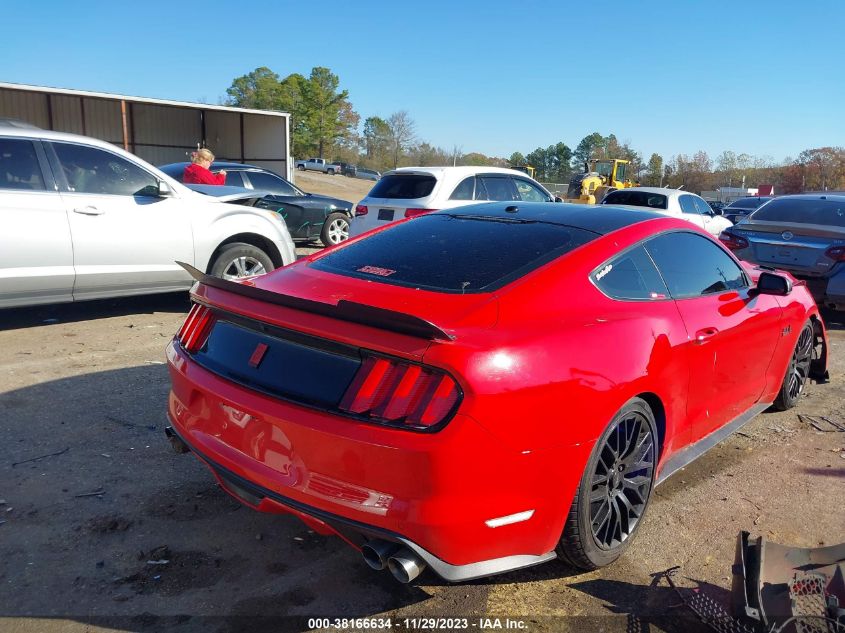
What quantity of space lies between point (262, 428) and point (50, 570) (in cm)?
114

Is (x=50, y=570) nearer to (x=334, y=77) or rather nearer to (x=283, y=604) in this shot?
(x=283, y=604)

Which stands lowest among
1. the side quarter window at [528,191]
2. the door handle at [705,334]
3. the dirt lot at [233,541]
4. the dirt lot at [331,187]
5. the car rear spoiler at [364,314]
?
the dirt lot at [331,187]

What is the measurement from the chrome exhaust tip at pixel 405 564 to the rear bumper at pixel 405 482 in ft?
0.11

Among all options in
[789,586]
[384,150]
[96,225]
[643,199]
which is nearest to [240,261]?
[96,225]

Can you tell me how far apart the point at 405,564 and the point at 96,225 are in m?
5.19

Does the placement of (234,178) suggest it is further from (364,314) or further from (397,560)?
(397,560)

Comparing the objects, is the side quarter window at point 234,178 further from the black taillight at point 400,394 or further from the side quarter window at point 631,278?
the black taillight at point 400,394

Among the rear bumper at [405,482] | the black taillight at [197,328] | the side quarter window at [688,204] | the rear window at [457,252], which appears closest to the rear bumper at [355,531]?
the rear bumper at [405,482]

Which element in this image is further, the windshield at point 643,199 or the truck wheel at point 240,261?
the windshield at point 643,199

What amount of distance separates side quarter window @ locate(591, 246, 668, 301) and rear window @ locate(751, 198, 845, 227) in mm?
6098

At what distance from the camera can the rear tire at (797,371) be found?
4.83 m

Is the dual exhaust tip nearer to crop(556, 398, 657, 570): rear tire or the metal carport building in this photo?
crop(556, 398, 657, 570): rear tire

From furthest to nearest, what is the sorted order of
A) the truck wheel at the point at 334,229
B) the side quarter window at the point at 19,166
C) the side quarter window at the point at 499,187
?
1. the truck wheel at the point at 334,229
2. the side quarter window at the point at 499,187
3. the side quarter window at the point at 19,166

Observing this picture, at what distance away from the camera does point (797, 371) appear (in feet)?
16.5
